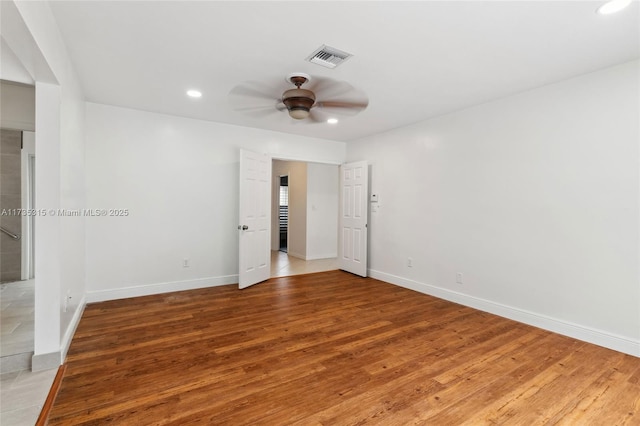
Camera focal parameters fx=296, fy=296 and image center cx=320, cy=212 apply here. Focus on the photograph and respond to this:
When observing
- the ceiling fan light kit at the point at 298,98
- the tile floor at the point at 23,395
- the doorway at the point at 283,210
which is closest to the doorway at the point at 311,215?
the doorway at the point at 283,210

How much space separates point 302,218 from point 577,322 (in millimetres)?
5195

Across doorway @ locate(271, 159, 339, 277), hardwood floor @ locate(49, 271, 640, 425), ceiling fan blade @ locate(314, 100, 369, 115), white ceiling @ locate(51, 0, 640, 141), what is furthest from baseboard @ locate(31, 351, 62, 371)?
doorway @ locate(271, 159, 339, 277)

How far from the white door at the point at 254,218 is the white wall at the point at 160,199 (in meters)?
0.35

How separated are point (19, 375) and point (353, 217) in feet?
15.1

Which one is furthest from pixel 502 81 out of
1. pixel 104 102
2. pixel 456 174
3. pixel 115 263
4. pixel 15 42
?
pixel 115 263

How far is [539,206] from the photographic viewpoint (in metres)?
3.22

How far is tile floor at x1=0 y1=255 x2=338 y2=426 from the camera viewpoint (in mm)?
1759

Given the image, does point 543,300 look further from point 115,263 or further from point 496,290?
point 115,263

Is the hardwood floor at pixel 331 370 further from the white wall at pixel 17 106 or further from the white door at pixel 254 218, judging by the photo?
the white wall at pixel 17 106

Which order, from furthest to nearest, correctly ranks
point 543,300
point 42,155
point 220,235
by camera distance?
point 220,235 → point 543,300 → point 42,155

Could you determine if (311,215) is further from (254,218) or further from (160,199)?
(160,199)

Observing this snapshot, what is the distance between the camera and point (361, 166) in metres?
5.43

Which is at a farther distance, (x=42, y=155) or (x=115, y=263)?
(x=115, y=263)

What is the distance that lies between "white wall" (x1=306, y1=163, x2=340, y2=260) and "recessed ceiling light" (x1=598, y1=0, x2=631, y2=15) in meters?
5.23
